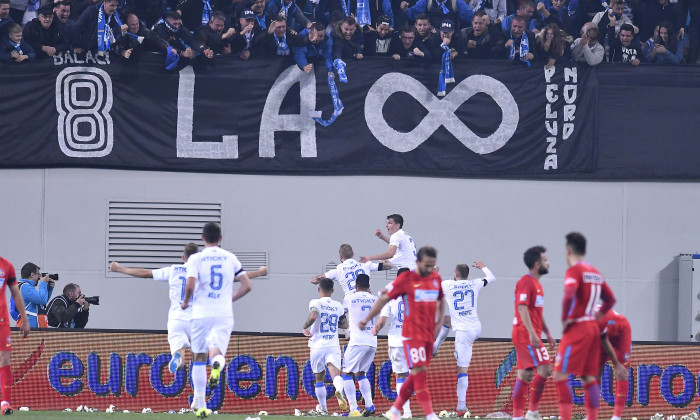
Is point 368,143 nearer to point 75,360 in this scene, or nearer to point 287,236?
point 287,236

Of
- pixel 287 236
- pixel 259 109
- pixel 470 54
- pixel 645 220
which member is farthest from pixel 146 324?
pixel 645 220

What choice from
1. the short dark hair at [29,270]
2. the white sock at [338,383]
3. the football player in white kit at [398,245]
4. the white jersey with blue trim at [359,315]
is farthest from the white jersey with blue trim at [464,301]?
the short dark hair at [29,270]

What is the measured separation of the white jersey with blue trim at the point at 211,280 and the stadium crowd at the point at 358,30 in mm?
9327

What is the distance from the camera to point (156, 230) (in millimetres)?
21594

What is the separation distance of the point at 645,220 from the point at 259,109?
853 centimetres

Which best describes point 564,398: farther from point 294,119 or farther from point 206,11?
point 206,11

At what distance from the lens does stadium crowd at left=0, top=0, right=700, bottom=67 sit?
20.7m

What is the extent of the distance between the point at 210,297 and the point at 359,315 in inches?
192

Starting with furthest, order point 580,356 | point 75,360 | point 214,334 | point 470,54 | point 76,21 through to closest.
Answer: point 470,54
point 76,21
point 75,360
point 214,334
point 580,356

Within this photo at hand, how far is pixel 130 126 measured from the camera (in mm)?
21172

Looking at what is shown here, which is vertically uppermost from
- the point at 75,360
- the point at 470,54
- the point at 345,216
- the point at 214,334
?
the point at 470,54

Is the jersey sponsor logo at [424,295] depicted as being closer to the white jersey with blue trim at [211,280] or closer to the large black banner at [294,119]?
the white jersey with blue trim at [211,280]

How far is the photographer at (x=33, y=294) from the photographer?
17.9m

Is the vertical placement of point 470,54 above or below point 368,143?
above
